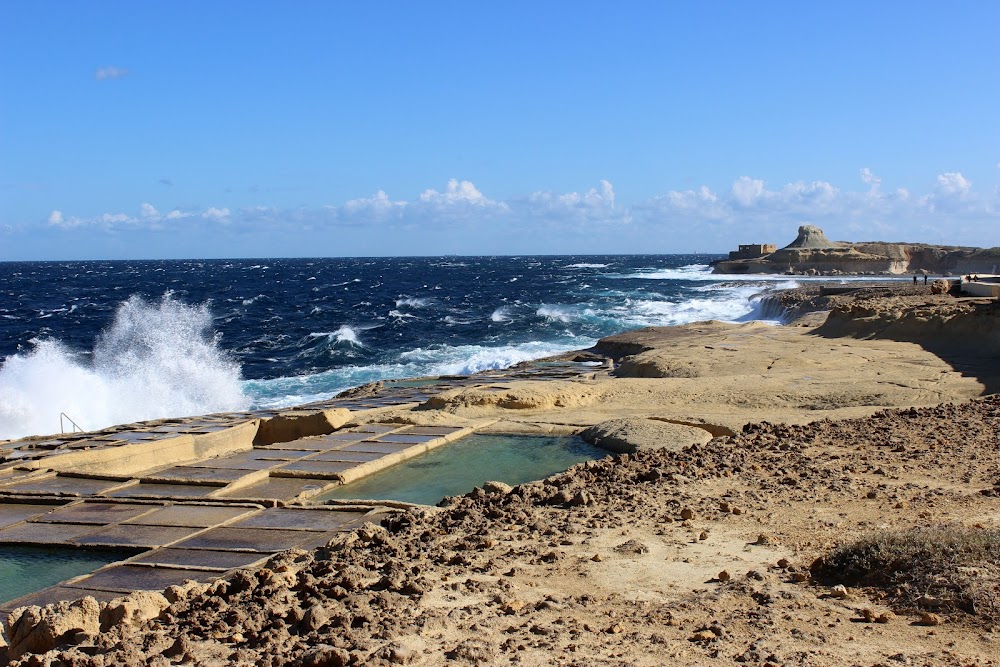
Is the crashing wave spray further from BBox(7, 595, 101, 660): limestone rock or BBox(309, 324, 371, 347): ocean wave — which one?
BBox(7, 595, 101, 660): limestone rock

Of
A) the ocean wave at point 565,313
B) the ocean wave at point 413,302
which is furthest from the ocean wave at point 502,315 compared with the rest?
the ocean wave at point 413,302

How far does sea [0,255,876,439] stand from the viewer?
23016 mm

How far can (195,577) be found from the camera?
6.22 metres

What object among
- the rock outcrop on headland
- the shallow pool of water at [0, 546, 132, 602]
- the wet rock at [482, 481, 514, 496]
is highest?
the rock outcrop on headland

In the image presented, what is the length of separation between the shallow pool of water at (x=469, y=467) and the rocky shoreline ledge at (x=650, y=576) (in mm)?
817

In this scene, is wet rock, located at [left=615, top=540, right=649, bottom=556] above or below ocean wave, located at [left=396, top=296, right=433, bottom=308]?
below

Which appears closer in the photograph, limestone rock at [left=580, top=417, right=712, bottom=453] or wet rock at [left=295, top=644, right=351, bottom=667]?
wet rock at [left=295, top=644, right=351, bottom=667]

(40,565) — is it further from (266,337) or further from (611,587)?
(266,337)

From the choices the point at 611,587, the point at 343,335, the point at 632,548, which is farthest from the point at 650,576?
the point at 343,335

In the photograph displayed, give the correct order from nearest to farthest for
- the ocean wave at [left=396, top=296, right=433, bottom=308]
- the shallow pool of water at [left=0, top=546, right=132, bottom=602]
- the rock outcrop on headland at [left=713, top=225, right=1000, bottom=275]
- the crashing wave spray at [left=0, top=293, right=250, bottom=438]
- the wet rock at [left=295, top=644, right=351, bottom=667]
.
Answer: the wet rock at [left=295, top=644, right=351, bottom=667]
the shallow pool of water at [left=0, top=546, right=132, bottom=602]
the crashing wave spray at [left=0, top=293, right=250, bottom=438]
the ocean wave at [left=396, top=296, right=433, bottom=308]
the rock outcrop on headland at [left=713, top=225, right=1000, bottom=275]

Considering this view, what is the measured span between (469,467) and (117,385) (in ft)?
56.7

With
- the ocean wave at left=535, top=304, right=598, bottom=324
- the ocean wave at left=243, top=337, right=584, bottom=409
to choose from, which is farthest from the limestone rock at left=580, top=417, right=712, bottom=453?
the ocean wave at left=535, top=304, right=598, bottom=324

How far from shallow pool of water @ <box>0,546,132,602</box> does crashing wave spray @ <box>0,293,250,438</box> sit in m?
14.3

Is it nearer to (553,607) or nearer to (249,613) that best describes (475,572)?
(553,607)
